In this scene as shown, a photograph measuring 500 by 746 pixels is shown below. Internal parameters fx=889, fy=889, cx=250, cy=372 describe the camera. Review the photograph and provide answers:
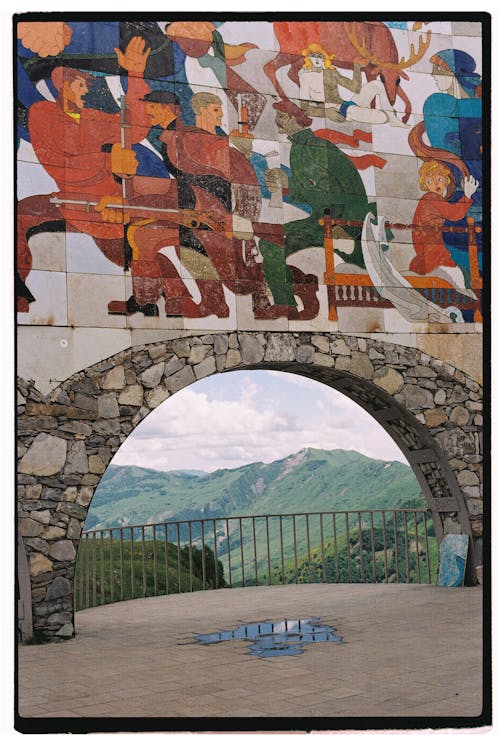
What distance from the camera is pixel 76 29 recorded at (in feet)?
23.9

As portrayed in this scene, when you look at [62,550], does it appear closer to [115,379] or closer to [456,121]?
[115,379]

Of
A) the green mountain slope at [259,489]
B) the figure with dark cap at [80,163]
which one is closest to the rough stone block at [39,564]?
the figure with dark cap at [80,163]

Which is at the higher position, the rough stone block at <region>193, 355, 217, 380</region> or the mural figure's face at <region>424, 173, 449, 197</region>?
the mural figure's face at <region>424, 173, 449, 197</region>

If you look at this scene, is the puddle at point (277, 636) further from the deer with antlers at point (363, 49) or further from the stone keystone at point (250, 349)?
the deer with antlers at point (363, 49)

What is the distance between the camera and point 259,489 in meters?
18.9

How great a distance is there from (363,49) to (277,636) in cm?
547

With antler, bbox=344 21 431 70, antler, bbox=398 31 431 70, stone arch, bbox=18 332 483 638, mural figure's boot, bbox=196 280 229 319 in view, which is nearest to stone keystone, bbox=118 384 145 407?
stone arch, bbox=18 332 483 638

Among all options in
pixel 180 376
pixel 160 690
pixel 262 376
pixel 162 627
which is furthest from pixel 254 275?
pixel 262 376

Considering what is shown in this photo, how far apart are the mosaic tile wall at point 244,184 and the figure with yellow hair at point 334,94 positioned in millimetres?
14

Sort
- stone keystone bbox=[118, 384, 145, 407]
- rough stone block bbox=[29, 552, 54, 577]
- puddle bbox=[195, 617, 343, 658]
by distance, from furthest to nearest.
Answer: stone keystone bbox=[118, 384, 145, 407] → rough stone block bbox=[29, 552, 54, 577] → puddle bbox=[195, 617, 343, 658]

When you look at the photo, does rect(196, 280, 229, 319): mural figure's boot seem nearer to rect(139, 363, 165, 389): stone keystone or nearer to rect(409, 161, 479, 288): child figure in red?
rect(139, 363, 165, 389): stone keystone

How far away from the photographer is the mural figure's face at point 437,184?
8656 mm

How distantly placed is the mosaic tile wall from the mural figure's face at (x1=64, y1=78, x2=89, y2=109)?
0.05ft

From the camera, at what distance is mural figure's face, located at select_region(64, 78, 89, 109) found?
7.24 metres
